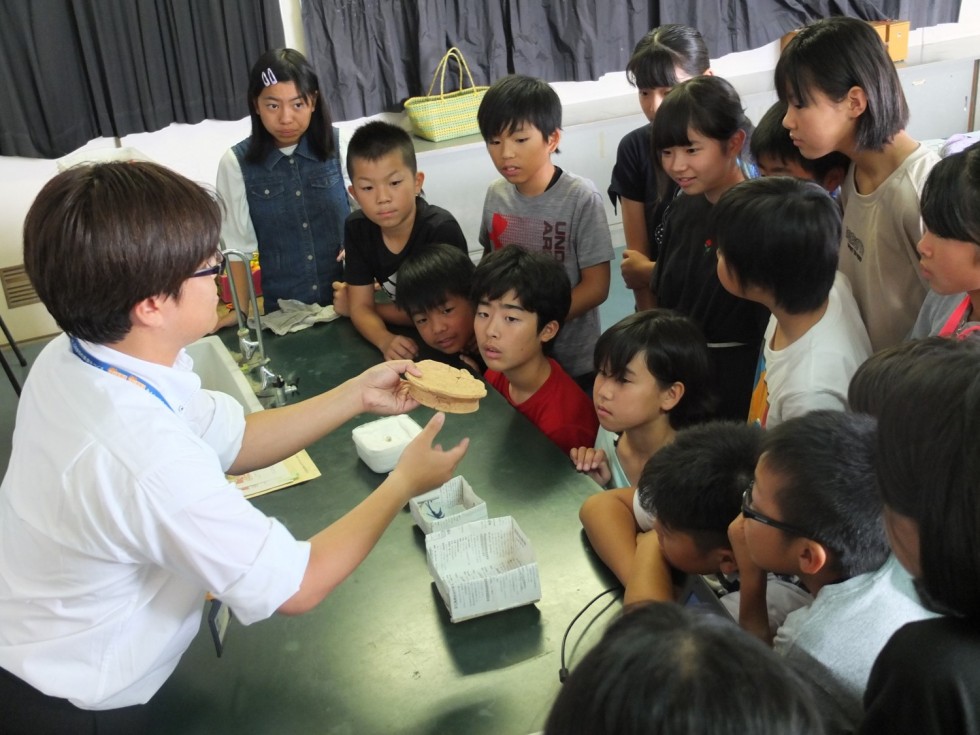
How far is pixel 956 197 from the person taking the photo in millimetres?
1553

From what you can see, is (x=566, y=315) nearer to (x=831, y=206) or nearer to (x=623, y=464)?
(x=623, y=464)

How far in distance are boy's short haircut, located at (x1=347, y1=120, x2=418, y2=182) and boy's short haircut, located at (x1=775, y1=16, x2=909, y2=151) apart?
43.9 inches

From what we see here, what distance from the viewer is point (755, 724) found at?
689mm

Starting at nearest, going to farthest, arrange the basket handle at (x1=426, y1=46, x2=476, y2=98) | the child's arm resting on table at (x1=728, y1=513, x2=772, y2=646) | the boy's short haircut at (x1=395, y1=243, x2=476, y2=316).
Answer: the child's arm resting on table at (x1=728, y1=513, x2=772, y2=646) < the boy's short haircut at (x1=395, y1=243, x2=476, y2=316) < the basket handle at (x1=426, y1=46, x2=476, y2=98)

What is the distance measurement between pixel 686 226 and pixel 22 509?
1.72m

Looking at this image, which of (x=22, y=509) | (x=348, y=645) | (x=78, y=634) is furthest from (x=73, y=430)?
(x=348, y=645)

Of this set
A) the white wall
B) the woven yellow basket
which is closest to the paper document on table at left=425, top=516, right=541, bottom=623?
the white wall

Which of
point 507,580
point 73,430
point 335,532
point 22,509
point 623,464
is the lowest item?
point 623,464

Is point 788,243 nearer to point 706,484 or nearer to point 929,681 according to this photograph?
point 706,484

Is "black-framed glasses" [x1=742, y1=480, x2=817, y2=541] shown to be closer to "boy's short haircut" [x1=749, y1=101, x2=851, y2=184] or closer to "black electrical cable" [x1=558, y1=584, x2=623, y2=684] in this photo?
"black electrical cable" [x1=558, y1=584, x2=623, y2=684]

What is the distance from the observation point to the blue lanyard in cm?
117

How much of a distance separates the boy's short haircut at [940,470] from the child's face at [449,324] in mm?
1649

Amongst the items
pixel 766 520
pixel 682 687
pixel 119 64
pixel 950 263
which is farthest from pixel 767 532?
pixel 119 64

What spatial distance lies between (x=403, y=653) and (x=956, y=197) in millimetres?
1253
